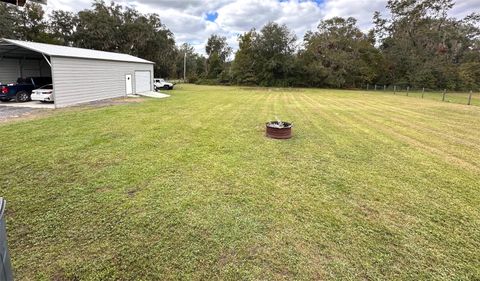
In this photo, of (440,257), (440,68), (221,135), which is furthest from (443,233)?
(440,68)

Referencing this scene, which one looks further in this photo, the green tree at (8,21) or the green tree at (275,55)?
the green tree at (275,55)

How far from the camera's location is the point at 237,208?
352 cm

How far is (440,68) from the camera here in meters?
36.0

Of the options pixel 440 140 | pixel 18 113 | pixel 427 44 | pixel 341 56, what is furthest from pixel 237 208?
pixel 427 44

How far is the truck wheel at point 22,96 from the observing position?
13.6 meters

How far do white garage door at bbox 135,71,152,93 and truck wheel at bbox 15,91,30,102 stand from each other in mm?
7509

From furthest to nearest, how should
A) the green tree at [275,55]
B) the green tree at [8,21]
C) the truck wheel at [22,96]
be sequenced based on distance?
the green tree at [275,55] < the green tree at [8,21] < the truck wheel at [22,96]

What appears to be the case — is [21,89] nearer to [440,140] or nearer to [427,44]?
[440,140]

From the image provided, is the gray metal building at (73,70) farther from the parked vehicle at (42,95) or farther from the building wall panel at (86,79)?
the parked vehicle at (42,95)

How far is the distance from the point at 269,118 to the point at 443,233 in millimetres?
8002

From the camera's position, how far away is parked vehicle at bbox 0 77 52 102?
13.0 metres

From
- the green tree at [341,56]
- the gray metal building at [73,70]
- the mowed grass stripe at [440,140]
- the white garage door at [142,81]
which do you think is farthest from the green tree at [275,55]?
the mowed grass stripe at [440,140]

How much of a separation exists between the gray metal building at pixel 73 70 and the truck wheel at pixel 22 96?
66.2 inches

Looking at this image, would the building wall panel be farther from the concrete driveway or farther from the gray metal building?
the concrete driveway
